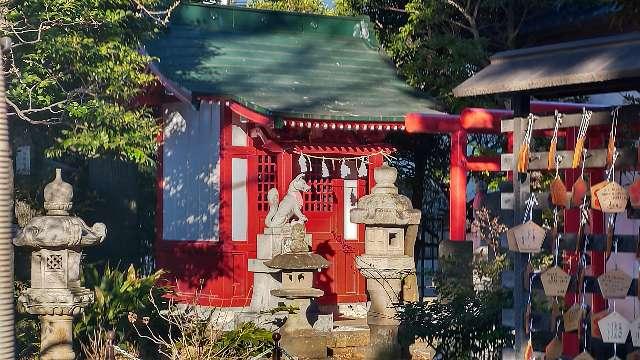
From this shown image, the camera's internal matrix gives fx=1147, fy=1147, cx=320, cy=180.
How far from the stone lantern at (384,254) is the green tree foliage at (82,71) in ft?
10.2

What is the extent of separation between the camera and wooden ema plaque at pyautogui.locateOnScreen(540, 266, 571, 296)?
895 centimetres

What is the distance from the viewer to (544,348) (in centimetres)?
977

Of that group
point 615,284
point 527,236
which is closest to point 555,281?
point 527,236

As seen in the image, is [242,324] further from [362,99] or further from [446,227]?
[446,227]

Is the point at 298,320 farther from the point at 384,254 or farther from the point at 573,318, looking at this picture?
the point at 573,318

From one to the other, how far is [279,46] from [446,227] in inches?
181

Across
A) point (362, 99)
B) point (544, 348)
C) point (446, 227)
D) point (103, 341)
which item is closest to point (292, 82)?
point (362, 99)

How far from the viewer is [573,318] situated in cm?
902

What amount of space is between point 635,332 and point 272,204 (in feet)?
31.0

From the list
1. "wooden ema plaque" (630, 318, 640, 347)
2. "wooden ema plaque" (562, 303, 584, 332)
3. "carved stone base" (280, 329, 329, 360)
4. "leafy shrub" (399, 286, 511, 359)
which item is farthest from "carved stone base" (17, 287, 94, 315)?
"wooden ema plaque" (630, 318, 640, 347)

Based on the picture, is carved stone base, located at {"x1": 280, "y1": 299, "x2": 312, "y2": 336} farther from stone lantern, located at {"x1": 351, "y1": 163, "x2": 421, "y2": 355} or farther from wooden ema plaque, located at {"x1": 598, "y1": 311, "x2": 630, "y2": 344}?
wooden ema plaque, located at {"x1": 598, "y1": 311, "x2": 630, "y2": 344}

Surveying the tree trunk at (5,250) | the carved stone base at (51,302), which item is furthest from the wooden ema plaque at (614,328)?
the carved stone base at (51,302)

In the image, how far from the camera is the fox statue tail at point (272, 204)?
1730 centimetres

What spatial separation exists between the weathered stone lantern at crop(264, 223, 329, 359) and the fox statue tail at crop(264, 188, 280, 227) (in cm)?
164
